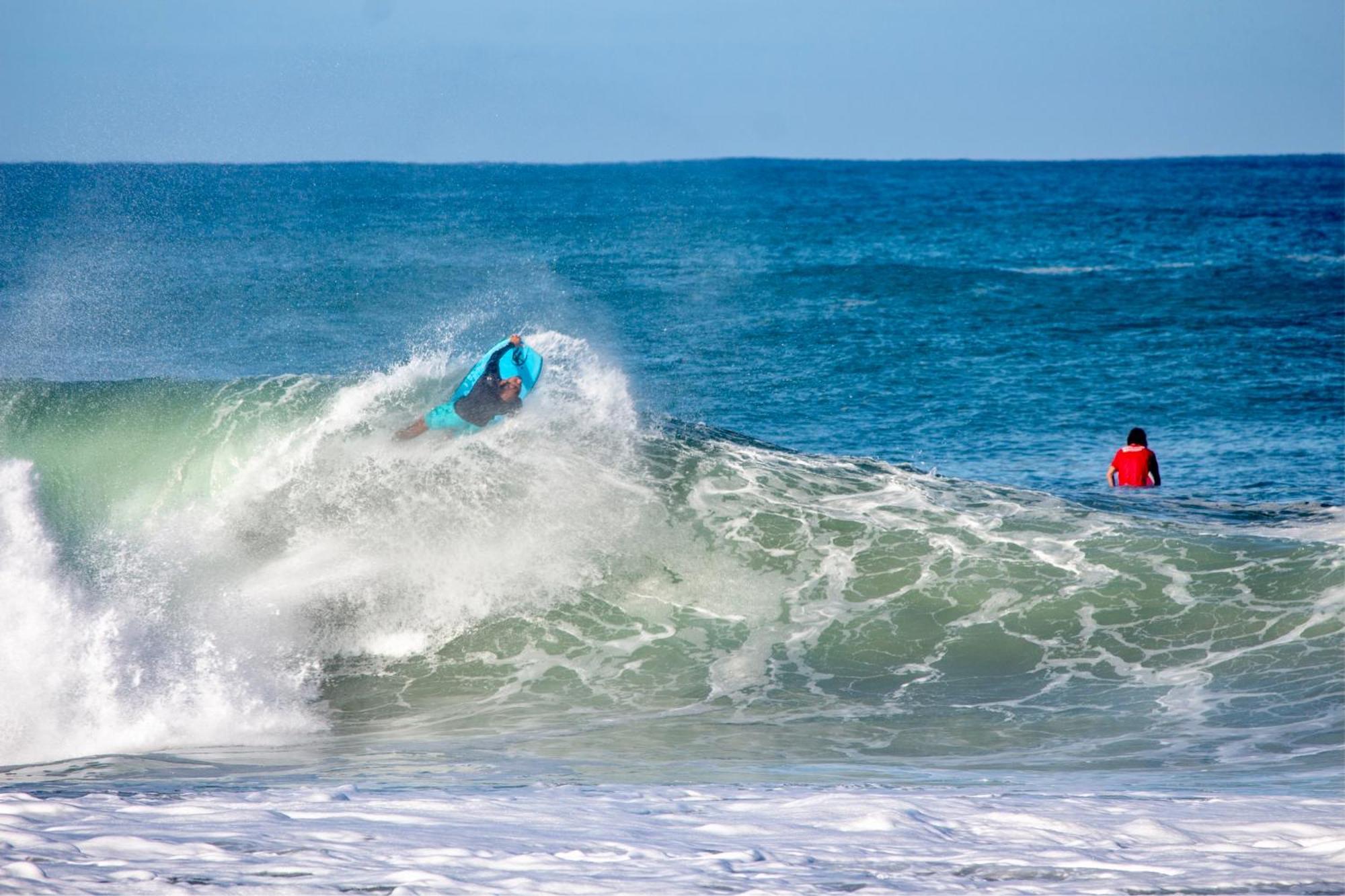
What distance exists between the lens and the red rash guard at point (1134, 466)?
14.9 metres

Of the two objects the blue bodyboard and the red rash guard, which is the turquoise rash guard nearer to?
the blue bodyboard

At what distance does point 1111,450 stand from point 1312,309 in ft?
52.0

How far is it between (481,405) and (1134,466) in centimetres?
758

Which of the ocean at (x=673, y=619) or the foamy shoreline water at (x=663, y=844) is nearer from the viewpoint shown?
the foamy shoreline water at (x=663, y=844)

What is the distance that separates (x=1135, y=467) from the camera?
14.9 meters

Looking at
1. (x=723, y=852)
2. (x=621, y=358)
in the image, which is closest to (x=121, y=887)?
(x=723, y=852)

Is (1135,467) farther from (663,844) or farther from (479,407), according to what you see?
(663,844)

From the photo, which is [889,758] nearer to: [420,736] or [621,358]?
[420,736]

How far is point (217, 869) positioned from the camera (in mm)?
4824

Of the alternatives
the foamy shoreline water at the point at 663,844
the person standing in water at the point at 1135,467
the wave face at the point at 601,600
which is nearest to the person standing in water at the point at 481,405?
the wave face at the point at 601,600

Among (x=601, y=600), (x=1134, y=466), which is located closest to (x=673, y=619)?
(x=601, y=600)

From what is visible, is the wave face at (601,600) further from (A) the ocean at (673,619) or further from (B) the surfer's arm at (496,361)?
(B) the surfer's arm at (496,361)

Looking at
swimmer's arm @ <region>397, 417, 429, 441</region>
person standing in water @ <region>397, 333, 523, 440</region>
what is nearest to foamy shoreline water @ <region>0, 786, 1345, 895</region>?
person standing in water @ <region>397, 333, 523, 440</region>

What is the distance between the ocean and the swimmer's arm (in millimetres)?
190
